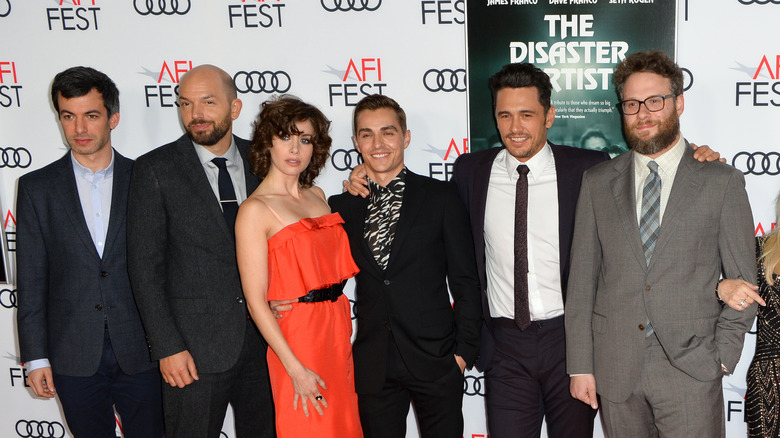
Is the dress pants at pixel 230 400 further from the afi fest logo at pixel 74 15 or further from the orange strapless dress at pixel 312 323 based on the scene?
the afi fest logo at pixel 74 15

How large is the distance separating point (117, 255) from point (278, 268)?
2.93 feet

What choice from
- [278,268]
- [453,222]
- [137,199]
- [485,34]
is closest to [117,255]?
[137,199]

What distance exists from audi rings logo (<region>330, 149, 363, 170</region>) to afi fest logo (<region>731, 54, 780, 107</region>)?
2.02 metres

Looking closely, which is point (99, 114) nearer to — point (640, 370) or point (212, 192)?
point (212, 192)

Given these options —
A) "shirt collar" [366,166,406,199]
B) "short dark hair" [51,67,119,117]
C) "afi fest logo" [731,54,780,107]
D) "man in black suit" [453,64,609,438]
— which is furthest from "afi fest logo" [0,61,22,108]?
"afi fest logo" [731,54,780,107]

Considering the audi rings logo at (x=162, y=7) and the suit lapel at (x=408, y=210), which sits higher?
the audi rings logo at (x=162, y=7)

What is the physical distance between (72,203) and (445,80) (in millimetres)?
1974

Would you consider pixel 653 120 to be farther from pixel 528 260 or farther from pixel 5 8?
pixel 5 8

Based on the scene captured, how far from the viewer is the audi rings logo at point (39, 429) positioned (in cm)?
410

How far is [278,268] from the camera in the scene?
2576 mm

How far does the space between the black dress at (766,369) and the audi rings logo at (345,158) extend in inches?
80.2

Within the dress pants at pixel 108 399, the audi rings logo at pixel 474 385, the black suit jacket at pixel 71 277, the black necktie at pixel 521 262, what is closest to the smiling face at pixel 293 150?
the black suit jacket at pixel 71 277

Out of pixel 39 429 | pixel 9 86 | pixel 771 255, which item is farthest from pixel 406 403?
pixel 9 86

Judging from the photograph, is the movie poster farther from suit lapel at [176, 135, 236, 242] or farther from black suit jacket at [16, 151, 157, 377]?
black suit jacket at [16, 151, 157, 377]
